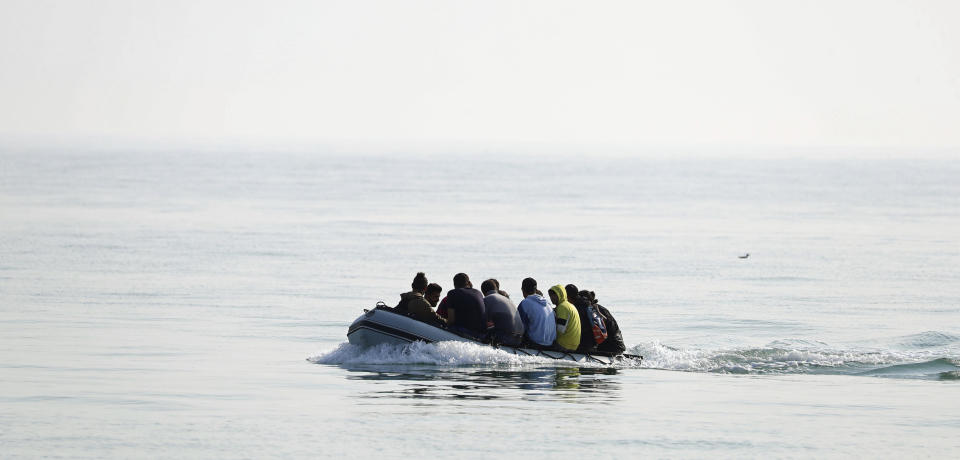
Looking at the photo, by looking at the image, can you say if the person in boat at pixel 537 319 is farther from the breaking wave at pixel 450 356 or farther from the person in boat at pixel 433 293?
the person in boat at pixel 433 293

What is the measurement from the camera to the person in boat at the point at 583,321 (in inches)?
875

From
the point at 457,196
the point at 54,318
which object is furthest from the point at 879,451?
the point at 457,196

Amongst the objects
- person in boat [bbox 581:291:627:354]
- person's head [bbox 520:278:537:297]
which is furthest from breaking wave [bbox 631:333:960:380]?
person's head [bbox 520:278:537:297]

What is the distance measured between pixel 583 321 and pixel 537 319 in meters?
0.76

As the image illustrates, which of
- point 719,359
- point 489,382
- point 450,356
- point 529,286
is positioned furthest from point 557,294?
point 719,359

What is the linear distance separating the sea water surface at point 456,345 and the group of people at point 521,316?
0.40 m

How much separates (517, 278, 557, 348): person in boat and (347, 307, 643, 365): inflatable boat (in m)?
0.16

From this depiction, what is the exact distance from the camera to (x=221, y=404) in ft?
58.2

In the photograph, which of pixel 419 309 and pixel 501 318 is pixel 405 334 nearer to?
pixel 419 309

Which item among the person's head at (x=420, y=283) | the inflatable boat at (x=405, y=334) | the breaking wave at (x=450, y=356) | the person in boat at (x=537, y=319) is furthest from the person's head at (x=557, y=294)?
the person's head at (x=420, y=283)

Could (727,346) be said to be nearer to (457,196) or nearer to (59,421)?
(59,421)

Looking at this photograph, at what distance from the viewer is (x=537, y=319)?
72.1 ft

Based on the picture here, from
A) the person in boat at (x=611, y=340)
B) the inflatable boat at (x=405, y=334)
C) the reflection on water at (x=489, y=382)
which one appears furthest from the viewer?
the person in boat at (x=611, y=340)

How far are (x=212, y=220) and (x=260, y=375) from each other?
3747cm
